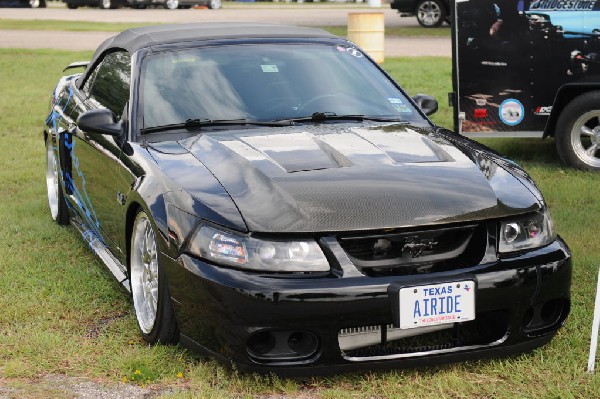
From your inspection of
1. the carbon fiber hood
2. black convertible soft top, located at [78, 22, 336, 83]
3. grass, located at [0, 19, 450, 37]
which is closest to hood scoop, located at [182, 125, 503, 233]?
the carbon fiber hood

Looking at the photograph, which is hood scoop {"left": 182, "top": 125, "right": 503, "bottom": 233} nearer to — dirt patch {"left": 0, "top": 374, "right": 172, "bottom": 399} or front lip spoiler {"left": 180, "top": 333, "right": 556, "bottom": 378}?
front lip spoiler {"left": 180, "top": 333, "right": 556, "bottom": 378}

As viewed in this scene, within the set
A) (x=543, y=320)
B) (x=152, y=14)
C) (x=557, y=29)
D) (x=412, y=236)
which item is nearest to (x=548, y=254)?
(x=543, y=320)

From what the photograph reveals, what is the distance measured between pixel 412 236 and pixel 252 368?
85 cm

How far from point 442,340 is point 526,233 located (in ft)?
1.98

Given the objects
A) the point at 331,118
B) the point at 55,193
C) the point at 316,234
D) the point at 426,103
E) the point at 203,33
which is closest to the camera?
the point at 316,234

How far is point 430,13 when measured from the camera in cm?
2705

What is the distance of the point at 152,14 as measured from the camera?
116 ft

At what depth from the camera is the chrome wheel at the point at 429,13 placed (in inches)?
1059

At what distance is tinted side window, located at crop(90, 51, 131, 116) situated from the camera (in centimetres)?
598

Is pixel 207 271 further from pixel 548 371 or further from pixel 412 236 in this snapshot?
pixel 548 371

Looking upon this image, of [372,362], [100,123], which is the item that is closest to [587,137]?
[100,123]

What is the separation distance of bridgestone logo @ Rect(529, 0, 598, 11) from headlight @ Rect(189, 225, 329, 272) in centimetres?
554

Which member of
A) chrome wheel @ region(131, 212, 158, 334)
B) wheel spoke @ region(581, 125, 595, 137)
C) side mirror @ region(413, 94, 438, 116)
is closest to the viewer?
chrome wheel @ region(131, 212, 158, 334)

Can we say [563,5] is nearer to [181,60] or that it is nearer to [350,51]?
[350,51]
